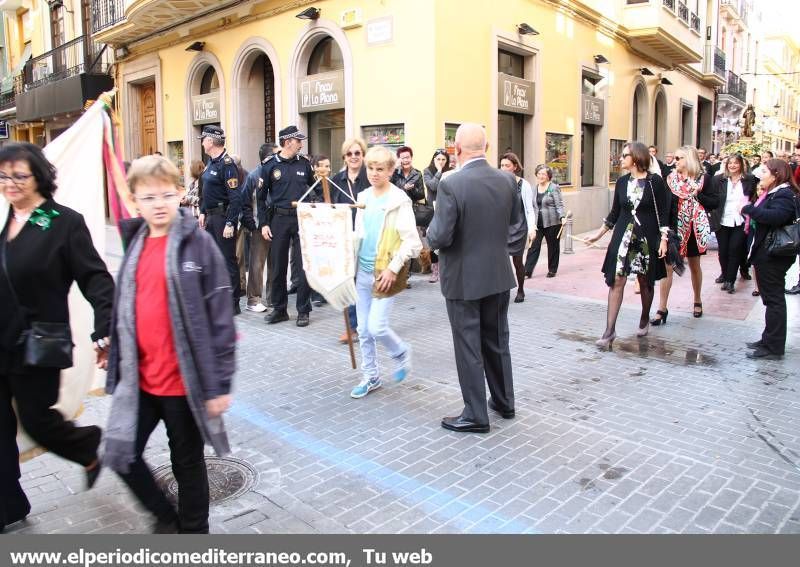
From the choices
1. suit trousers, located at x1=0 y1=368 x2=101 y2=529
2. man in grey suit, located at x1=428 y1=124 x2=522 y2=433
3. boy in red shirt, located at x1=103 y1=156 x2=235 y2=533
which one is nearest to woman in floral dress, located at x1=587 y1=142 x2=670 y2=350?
man in grey suit, located at x1=428 y1=124 x2=522 y2=433

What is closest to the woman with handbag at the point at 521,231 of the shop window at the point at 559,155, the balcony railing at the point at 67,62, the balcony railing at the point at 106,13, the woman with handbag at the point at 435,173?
the woman with handbag at the point at 435,173

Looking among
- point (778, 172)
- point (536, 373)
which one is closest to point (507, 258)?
point (536, 373)

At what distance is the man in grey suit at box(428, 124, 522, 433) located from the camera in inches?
168

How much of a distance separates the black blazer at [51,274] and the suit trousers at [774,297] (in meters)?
5.62

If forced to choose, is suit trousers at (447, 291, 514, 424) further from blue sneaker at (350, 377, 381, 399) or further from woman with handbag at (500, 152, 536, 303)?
woman with handbag at (500, 152, 536, 303)

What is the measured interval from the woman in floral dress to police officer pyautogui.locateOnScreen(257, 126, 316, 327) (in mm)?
3290

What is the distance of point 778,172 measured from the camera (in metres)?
6.23

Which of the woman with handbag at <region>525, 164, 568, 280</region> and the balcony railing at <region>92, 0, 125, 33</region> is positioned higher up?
the balcony railing at <region>92, 0, 125, 33</region>

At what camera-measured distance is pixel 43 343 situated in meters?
2.92

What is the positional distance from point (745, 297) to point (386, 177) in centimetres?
637

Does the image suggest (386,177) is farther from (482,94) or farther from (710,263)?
(710,263)

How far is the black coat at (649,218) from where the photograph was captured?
6453 mm

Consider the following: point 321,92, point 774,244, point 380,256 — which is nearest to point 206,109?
point 321,92

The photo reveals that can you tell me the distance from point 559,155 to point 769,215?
975 centimetres
